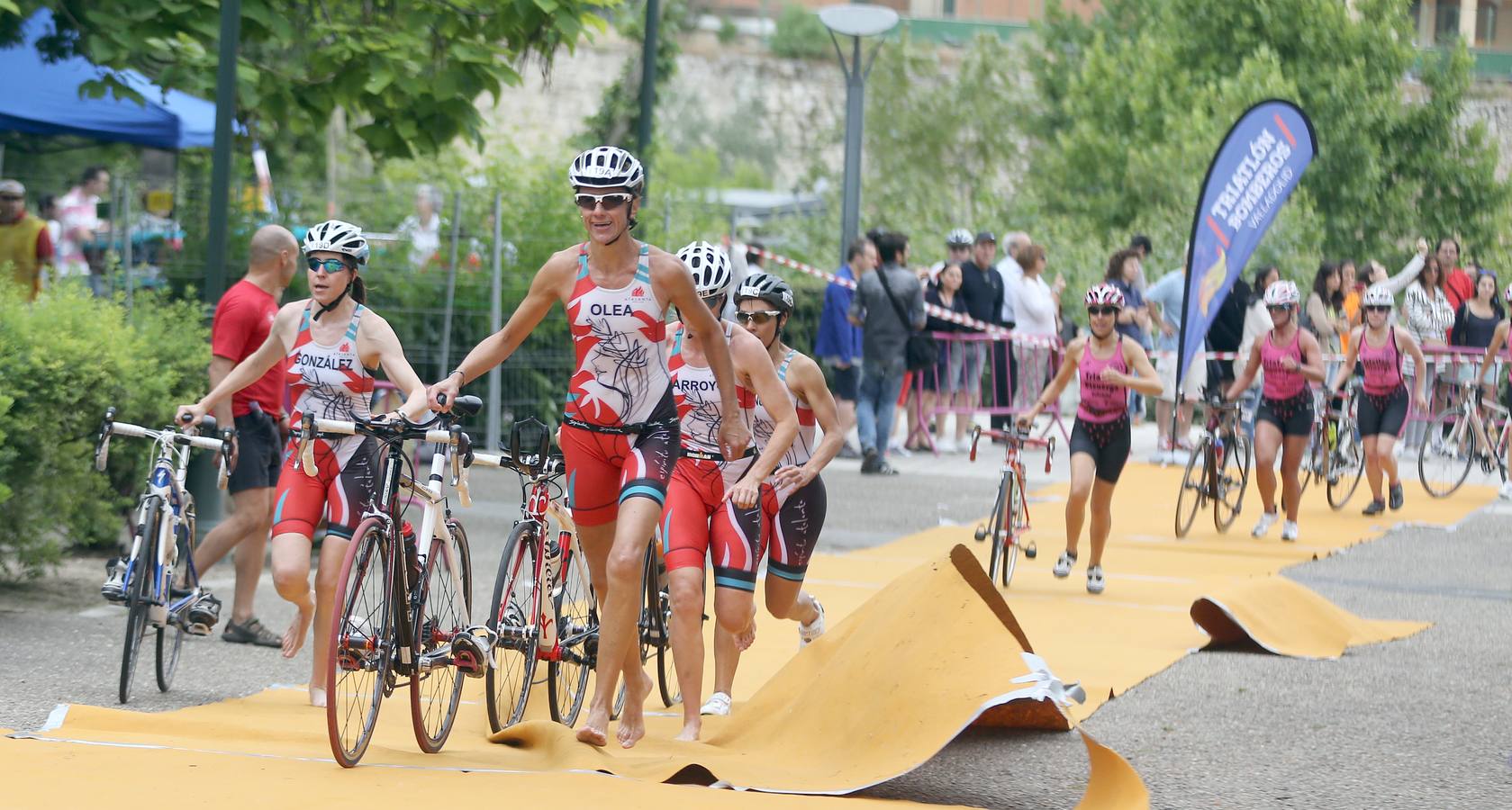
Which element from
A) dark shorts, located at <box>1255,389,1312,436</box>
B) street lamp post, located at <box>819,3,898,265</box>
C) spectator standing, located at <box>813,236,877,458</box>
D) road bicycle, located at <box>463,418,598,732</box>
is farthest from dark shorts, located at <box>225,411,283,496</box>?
street lamp post, located at <box>819,3,898,265</box>

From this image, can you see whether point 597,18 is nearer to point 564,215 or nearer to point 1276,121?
point 564,215

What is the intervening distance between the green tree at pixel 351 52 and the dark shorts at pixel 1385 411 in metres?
6.91

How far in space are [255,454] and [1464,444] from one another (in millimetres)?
12237

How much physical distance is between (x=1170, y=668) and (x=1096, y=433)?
2686 millimetres

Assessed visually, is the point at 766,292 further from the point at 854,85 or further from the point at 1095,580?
the point at 854,85

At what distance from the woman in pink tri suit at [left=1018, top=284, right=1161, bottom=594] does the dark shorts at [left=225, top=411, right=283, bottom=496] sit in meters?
4.40

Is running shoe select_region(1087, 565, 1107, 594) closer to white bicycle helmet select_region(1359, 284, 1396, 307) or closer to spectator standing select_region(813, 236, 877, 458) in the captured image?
white bicycle helmet select_region(1359, 284, 1396, 307)

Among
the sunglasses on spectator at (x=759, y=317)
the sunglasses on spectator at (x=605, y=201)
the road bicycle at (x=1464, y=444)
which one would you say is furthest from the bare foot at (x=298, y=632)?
the road bicycle at (x=1464, y=444)

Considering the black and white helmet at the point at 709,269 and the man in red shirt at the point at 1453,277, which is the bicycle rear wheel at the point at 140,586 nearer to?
the black and white helmet at the point at 709,269

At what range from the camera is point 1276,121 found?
52.3 feet

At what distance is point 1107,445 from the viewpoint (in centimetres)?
1153

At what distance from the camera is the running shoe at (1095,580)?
11602mm

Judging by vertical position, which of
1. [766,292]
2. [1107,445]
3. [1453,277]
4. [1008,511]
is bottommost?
[1008,511]

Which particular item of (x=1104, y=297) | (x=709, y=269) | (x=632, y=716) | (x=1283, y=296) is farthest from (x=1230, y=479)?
(x=632, y=716)
